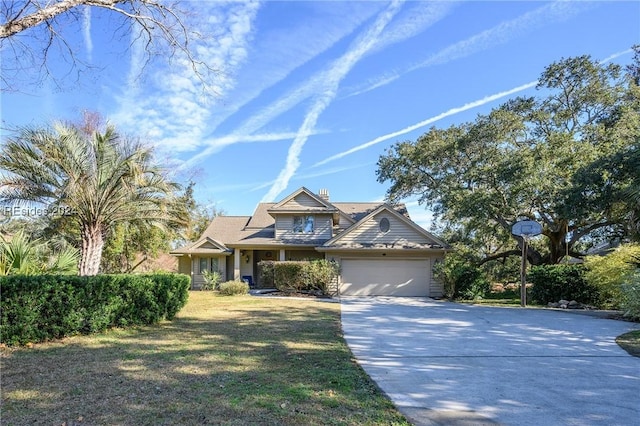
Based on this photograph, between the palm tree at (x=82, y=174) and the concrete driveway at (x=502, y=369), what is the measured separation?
301 inches

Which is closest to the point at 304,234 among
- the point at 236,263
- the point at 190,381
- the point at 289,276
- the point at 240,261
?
the point at 289,276

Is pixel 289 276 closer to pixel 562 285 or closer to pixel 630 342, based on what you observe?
pixel 562 285

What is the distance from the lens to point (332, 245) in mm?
19172

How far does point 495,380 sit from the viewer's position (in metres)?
5.03

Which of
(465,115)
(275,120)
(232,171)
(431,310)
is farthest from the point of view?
(232,171)

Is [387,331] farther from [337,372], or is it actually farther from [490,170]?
[490,170]

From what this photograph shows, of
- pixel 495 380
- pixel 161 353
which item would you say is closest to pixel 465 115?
pixel 495 380

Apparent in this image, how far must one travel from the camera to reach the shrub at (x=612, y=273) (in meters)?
11.7

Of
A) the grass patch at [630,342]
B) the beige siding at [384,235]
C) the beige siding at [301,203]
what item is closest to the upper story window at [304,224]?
the beige siding at [301,203]

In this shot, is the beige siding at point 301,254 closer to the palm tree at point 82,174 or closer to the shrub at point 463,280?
the shrub at point 463,280

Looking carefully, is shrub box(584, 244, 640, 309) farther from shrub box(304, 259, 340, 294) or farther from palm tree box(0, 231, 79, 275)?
palm tree box(0, 231, 79, 275)

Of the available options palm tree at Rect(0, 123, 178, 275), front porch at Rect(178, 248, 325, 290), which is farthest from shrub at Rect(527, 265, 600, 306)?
palm tree at Rect(0, 123, 178, 275)

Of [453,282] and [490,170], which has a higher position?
[490,170]

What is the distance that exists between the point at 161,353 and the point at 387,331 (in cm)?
505
